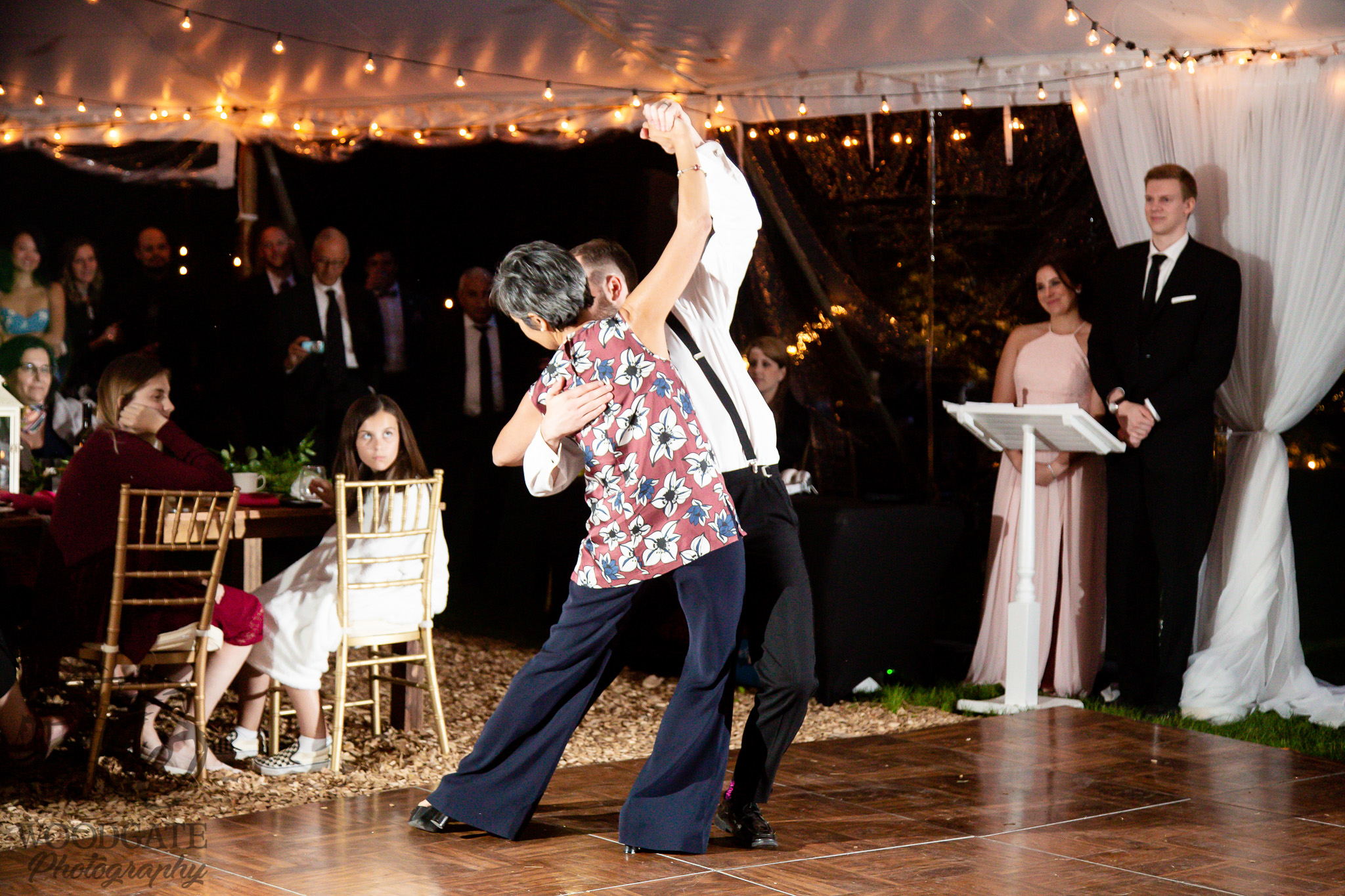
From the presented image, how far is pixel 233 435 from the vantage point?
819 cm

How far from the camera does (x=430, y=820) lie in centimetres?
351

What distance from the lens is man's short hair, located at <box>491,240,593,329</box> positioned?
10.2 ft

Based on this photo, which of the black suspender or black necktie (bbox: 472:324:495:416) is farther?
black necktie (bbox: 472:324:495:416)

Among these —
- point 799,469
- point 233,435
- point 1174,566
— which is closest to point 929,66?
point 799,469

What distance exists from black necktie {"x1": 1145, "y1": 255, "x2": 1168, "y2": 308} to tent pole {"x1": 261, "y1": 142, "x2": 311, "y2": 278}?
4597mm

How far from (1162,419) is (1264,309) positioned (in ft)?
2.15

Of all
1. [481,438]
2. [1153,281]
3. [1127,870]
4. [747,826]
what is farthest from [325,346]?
[1127,870]

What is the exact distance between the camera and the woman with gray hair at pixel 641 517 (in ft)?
10.1

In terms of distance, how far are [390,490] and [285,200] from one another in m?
4.00

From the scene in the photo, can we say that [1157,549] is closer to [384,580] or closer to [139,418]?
[384,580]

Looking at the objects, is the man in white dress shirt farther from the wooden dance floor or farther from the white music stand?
the white music stand

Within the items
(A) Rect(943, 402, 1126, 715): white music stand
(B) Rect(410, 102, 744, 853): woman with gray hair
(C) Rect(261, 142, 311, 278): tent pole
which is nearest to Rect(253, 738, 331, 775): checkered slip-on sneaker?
(B) Rect(410, 102, 744, 853): woman with gray hair

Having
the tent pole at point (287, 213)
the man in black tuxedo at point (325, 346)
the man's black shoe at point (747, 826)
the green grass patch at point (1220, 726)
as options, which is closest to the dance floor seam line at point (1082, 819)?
the man's black shoe at point (747, 826)

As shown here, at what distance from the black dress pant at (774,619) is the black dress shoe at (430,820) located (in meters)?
0.71
